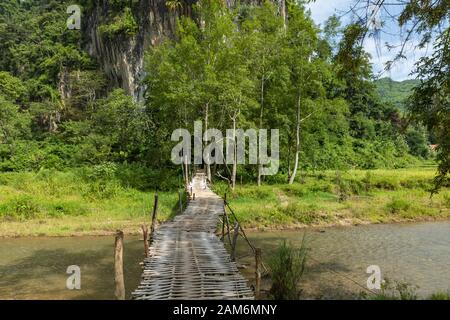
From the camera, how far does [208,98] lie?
20.1m

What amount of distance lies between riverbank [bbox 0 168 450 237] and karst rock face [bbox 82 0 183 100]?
45.5 ft

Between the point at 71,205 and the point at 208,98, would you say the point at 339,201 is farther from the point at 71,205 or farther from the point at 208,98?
the point at 71,205

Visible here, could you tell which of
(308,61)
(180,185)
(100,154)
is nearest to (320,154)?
(308,61)

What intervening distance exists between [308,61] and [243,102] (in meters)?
4.55

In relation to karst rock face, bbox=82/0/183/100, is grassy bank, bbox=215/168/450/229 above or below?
below

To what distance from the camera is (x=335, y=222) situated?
59.1 ft

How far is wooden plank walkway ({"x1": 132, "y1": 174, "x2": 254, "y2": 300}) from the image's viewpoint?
21.4 ft

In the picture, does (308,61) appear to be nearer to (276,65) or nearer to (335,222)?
(276,65)

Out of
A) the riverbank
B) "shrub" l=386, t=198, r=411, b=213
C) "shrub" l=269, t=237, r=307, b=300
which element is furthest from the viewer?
"shrub" l=386, t=198, r=411, b=213

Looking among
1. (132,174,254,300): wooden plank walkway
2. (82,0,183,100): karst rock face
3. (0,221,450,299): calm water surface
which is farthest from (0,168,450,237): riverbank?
(82,0,183,100): karst rock face

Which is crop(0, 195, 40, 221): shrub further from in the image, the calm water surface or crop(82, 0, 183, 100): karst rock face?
crop(82, 0, 183, 100): karst rock face

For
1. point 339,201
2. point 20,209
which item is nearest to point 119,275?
point 20,209

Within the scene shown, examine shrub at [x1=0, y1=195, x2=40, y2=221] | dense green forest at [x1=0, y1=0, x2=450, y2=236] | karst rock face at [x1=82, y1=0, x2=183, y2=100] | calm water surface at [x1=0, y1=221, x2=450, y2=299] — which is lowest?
calm water surface at [x1=0, y1=221, x2=450, y2=299]

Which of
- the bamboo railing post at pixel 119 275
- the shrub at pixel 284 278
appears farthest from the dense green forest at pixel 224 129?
the bamboo railing post at pixel 119 275
